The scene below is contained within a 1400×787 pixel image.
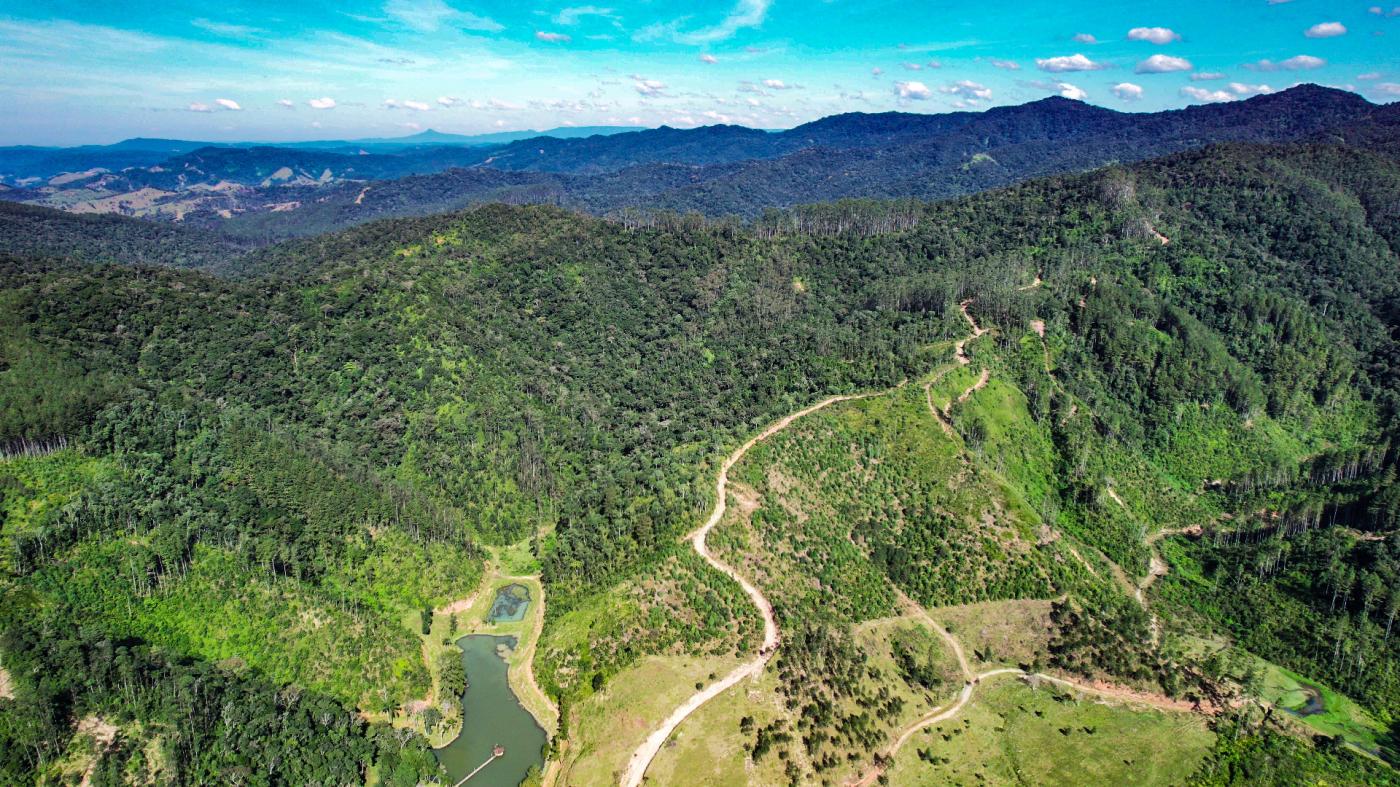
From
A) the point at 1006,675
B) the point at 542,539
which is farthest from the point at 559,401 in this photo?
the point at 1006,675

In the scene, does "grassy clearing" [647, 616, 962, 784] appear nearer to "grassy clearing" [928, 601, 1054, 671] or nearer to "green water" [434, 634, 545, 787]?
"grassy clearing" [928, 601, 1054, 671]

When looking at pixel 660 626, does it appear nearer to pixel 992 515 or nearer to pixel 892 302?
pixel 992 515

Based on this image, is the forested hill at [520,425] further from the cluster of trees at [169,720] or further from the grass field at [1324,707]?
the grass field at [1324,707]

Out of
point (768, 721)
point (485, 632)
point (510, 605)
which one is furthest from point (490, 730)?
point (768, 721)

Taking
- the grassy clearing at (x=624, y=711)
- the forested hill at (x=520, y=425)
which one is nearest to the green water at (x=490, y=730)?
the forested hill at (x=520, y=425)

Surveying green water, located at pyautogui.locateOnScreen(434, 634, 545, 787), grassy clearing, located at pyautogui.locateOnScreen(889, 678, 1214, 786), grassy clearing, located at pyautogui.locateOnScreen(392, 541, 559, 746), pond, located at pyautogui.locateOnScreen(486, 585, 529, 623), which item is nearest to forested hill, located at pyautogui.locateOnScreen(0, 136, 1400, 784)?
grassy clearing, located at pyautogui.locateOnScreen(392, 541, 559, 746)

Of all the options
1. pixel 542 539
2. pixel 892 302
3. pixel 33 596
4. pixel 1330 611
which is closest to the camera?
pixel 33 596
